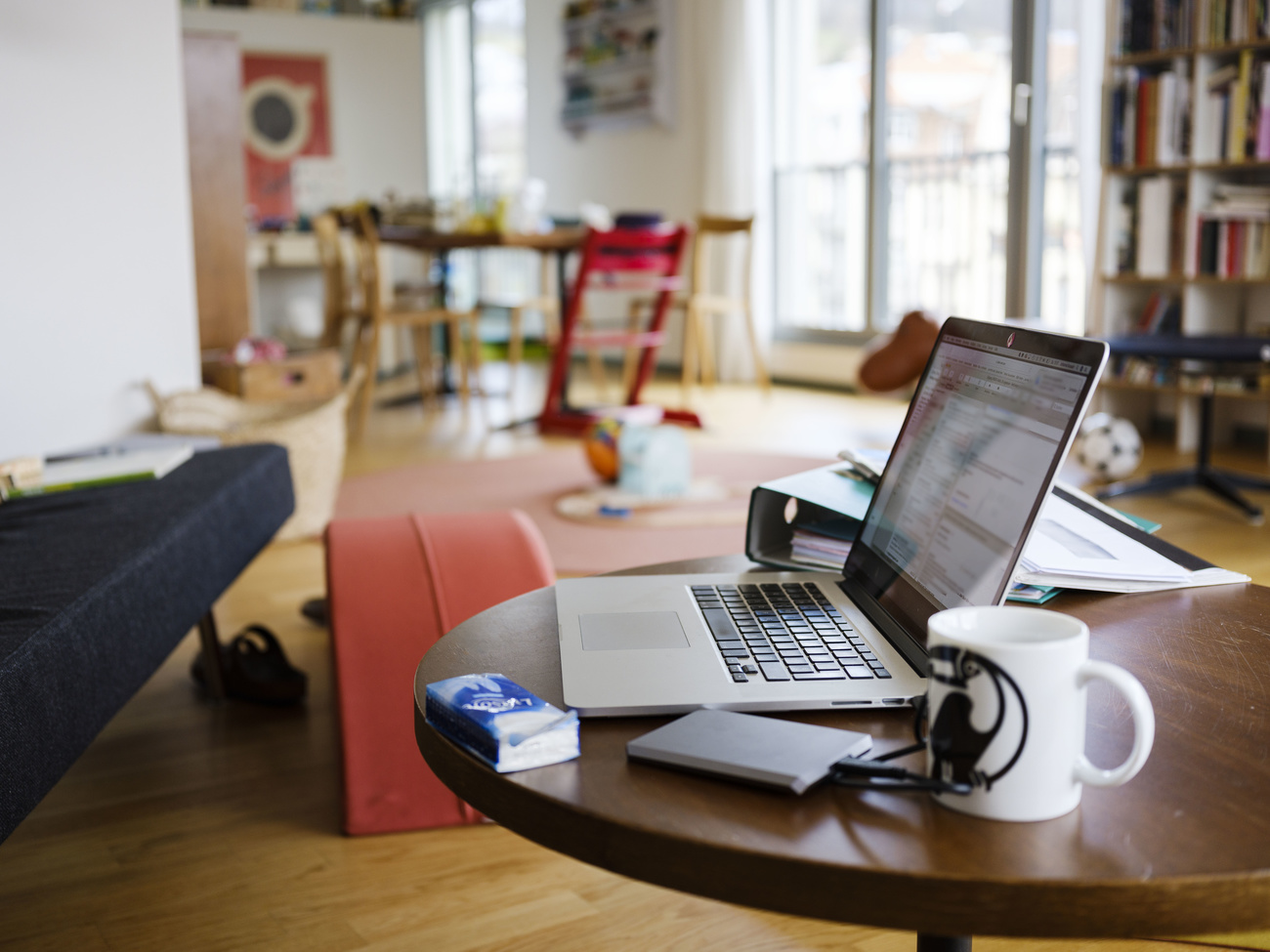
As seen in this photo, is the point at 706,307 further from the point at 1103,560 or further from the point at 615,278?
the point at 1103,560

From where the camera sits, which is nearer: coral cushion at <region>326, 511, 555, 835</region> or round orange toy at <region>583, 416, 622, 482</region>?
coral cushion at <region>326, 511, 555, 835</region>

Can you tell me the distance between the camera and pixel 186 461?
2064 millimetres

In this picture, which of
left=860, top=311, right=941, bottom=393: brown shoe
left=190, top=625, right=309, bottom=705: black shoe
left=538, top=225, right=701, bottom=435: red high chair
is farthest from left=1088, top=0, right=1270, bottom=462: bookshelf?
left=190, top=625, right=309, bottom=705: black shoe

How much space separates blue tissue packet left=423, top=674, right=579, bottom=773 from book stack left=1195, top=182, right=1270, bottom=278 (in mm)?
3717

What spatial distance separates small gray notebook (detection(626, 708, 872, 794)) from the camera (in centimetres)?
60

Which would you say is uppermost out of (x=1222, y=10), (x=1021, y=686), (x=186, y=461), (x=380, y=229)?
(x=1222, y=10)

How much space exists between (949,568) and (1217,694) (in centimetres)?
17

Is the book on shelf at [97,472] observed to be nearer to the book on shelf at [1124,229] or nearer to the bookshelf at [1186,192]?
the bookshelf at [1186,192]

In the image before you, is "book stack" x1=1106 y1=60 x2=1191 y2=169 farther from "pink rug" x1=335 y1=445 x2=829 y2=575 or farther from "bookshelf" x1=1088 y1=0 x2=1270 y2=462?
"pink rug" x1=335 y1=445 x2=829 y2=575

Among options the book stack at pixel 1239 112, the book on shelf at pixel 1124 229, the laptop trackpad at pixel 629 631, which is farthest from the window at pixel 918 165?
the laptop trackpad at pixel 629 631

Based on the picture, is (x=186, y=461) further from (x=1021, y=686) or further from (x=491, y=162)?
(x=491, y=162)

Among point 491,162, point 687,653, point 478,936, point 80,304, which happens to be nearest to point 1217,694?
point 687,653

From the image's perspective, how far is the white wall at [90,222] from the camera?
235 centimetres

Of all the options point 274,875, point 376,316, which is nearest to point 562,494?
point 376,316
